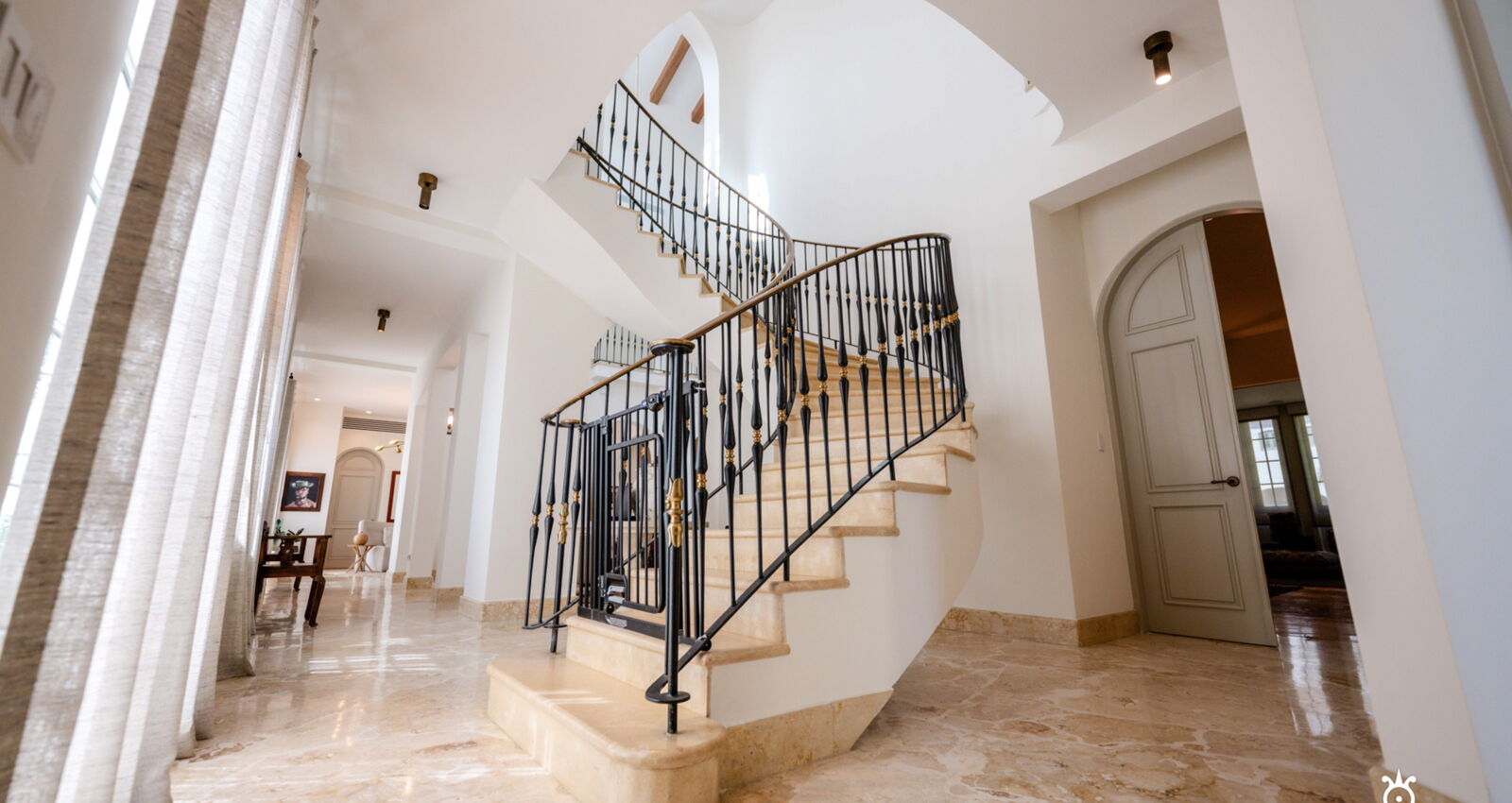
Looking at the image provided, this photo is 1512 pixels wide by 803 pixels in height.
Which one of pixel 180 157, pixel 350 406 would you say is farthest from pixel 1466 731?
pixel 350 406

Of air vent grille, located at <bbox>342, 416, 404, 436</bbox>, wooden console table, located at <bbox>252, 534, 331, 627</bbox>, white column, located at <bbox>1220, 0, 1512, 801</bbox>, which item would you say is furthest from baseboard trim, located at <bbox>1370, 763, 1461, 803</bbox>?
air vent grille, located at <bbox>342, 416, 404, 436</bbox>

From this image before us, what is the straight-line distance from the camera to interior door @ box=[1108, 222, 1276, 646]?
11.8ft

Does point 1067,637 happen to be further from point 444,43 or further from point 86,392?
point 444,43

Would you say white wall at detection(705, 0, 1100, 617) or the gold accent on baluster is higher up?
white wall at detection(705, 0, 1100, 617)

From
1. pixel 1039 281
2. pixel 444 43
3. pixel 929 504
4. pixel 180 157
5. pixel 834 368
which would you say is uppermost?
pixel 444 43

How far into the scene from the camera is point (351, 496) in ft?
42.2

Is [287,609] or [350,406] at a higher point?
[350,406]

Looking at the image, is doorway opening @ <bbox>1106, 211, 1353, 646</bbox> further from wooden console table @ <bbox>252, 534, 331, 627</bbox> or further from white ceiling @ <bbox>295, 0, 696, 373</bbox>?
wooden console table @ <bbox>252, 534, 331, 627</bbox>

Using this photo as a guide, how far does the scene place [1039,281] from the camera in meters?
3.94

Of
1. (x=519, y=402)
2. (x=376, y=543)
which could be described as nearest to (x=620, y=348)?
(x=519, y=402)

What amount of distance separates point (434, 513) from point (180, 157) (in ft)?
24.2

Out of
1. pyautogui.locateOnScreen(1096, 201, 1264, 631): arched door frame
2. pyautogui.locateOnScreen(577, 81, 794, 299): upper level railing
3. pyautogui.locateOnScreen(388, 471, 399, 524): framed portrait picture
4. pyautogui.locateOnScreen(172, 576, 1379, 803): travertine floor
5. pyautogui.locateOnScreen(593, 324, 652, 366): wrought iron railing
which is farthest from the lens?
pyautogui.locateOnScreen(388, 471, 399, 524): framed portrait picture

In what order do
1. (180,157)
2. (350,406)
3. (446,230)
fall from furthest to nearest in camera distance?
(350,406)
(446,230)
(180,157)

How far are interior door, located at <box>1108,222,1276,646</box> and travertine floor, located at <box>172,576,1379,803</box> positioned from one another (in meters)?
0.33
